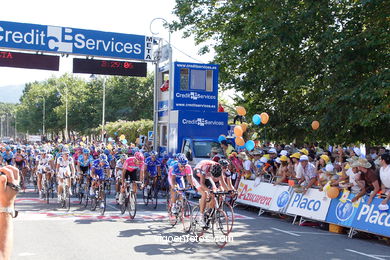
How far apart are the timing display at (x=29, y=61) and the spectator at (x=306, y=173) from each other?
11487mm

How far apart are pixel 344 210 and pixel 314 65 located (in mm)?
8166

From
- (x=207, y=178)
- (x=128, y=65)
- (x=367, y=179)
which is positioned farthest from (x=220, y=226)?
(x=128, y=65)

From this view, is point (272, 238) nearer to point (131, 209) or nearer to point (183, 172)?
point (183, 172)

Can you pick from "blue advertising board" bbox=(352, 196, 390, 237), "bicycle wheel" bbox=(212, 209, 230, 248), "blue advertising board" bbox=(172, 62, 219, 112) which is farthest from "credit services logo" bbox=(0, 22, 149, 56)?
"blue advertising board" bbox=(352, 196, 390, 237)

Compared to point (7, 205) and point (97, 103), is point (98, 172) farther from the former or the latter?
point (97, 103)

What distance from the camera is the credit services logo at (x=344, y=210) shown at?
12.3 m

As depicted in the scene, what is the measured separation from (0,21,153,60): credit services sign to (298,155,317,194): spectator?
10451 mm

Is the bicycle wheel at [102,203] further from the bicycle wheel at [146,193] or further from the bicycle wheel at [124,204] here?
the bicycle wheel at [146,193]

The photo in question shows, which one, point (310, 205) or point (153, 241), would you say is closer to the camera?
point (153, 241)

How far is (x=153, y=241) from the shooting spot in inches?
Result: 414

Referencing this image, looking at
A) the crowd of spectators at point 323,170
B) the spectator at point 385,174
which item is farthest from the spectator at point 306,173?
the spectator at point 385,174

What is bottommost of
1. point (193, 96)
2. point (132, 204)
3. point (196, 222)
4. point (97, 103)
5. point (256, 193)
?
point (196, 222)

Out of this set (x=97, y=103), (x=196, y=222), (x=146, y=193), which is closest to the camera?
(x=196, y=222)

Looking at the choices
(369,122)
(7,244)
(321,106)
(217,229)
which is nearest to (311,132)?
(321,106)
